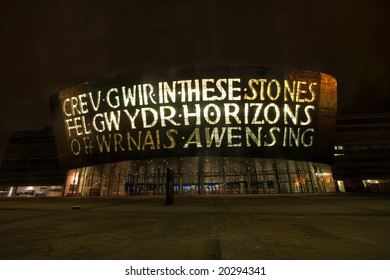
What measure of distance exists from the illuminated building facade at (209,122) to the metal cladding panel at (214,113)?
17cm

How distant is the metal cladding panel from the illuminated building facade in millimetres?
173

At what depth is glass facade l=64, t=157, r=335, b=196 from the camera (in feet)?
163

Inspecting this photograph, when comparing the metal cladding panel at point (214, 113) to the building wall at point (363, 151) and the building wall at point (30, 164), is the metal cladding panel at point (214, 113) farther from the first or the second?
the building wall at point (30, 164)

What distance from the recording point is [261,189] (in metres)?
51.5

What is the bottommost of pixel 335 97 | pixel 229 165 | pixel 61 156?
pixel 229 165

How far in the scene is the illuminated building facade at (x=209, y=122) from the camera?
139 feet

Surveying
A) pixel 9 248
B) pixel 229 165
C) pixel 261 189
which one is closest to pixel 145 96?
pixel 229 165

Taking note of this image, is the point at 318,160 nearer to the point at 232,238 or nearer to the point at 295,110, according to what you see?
the point at 295,110

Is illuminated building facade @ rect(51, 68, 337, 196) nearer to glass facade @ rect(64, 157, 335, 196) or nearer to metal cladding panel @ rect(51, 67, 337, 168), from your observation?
metal cladding panel @ rect(51, 67, 337, 168)

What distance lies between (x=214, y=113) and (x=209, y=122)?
1.80 m

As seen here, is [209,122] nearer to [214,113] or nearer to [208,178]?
[214,113]

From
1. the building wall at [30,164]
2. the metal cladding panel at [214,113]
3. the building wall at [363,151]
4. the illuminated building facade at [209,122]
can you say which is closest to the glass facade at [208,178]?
the illuminated building facade at [209,122]

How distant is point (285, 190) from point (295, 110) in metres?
17.0

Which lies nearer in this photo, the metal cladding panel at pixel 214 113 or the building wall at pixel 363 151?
the metal cladding panel at pixel 214 113
